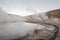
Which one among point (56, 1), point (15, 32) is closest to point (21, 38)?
point (15, 32)

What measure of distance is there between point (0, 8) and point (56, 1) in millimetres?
544

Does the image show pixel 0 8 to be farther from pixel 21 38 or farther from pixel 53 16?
pixel 53 16

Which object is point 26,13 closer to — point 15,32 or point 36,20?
point 36,20

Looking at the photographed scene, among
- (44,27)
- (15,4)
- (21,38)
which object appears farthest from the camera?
(15,4)

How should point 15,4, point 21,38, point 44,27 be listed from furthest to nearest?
point 15,4 → point 44,27 → point 21,38

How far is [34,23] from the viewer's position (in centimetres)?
108

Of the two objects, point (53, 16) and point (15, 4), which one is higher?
point (15, 4)

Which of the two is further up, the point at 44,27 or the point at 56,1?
the point at 56,1

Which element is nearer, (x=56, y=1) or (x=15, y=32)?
(x=15, y=32)

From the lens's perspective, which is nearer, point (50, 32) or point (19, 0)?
point (50, 32)

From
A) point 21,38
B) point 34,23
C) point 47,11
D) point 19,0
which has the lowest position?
→ point 21,38

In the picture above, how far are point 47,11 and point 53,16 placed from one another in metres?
0.08

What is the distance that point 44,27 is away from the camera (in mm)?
A: 1041

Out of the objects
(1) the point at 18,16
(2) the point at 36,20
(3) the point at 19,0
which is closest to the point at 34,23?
(2) the point at 36,20
